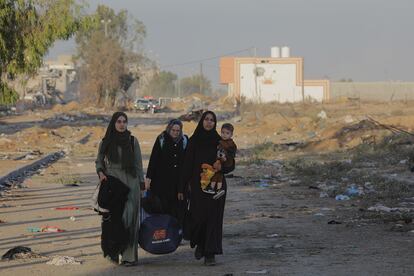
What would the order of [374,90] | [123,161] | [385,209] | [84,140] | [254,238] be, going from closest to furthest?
[123,161], [254,238], [385,209], [84,140], [374,90]

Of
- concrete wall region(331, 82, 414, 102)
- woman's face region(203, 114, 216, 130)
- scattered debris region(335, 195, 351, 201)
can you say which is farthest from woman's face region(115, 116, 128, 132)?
concrete wall region(331, 82, 414, 102)

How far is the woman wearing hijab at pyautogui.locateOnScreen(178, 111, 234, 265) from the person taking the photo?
10602 millimetres

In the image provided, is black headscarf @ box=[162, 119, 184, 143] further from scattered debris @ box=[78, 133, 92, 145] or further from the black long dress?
scattered debris @ box=[78, 133, 92, 145]

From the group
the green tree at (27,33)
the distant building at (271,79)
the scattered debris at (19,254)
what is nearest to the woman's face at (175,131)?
the scattered debris at (19,254)

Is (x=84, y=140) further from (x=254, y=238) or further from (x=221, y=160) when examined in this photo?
(x=221, y=160)

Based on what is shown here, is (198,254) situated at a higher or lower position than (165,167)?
lower

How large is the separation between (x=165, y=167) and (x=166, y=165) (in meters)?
0.03

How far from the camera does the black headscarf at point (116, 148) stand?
10.9 metres

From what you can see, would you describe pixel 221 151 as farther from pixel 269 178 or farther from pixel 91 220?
pixel 269 178

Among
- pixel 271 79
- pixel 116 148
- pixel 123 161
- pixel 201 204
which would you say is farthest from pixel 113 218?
pixel 271 79

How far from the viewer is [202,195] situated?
35.0ft

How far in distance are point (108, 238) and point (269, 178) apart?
43.8ft

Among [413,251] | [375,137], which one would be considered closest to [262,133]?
[375,137]

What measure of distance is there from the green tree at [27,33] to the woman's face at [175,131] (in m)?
10.7
